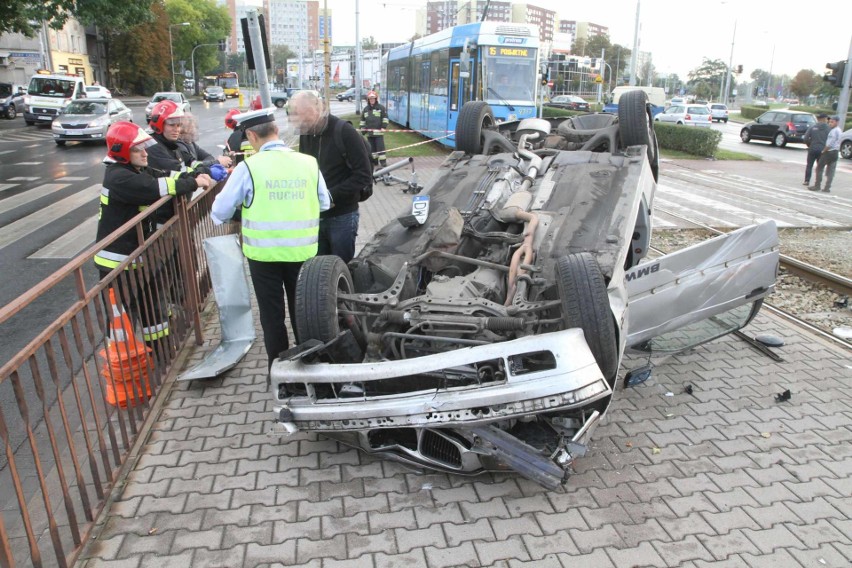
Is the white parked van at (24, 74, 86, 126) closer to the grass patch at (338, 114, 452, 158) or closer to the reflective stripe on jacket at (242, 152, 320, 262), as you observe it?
the grass patch at (338, 114, 452, 158)

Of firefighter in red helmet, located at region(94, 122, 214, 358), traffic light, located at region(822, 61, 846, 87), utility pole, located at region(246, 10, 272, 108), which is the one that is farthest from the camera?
traffic light, located at region(822, 61, 846, 87)

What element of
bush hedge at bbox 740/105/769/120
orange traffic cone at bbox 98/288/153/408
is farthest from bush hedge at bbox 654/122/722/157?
bush hedge at bbox 740/105/769/120

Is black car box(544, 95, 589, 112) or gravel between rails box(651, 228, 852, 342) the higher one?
black car box(544, 95, 589, 112)

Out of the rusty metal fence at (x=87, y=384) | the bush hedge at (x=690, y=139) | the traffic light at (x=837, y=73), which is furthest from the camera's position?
the bush hedge at (x=690, y=139)

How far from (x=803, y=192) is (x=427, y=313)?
13951 millimetres

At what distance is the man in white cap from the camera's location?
13.0 ft

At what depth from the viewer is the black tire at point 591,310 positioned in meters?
3.39

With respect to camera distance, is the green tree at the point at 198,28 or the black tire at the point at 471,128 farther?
the green tree at the point at 198,28

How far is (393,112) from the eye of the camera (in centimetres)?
2856

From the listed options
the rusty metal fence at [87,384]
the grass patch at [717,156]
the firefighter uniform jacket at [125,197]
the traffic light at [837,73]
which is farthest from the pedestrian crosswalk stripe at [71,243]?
the grass patch at [717,156]

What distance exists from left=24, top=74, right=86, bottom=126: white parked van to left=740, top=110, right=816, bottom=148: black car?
2974 centimetres

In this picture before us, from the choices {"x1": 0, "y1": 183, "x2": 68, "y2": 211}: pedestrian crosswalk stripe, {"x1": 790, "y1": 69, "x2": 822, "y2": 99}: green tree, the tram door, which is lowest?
{"x1": 0, "y1": 183, "x2": 68, "y2": 211}: pedestrian crosswalk stripe

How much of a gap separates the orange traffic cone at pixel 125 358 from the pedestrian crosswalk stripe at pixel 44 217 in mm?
5802

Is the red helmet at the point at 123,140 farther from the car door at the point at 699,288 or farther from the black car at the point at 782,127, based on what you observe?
the black car at the point at 782,127
